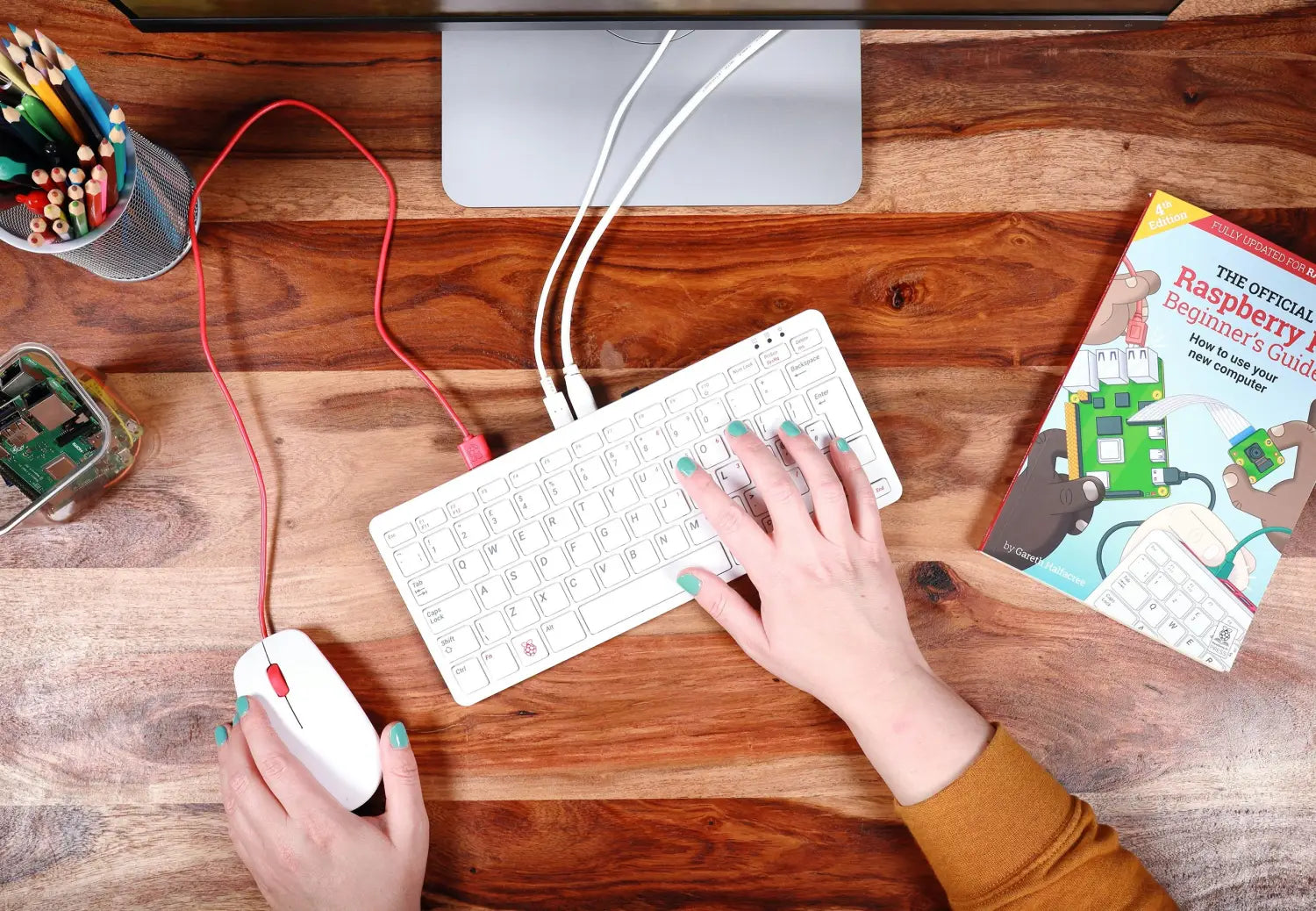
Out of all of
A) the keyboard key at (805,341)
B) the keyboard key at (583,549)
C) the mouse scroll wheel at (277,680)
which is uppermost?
the keyboard key at (805,341)

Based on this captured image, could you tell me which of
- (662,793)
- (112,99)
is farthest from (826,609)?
(112,99)

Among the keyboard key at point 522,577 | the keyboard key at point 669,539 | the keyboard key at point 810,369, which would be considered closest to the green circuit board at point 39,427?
the keyboard key at point 522,577

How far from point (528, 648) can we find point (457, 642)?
0.18 feet

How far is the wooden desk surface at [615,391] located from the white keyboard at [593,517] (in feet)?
0.17

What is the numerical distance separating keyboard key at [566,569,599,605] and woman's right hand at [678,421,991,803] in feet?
0.25

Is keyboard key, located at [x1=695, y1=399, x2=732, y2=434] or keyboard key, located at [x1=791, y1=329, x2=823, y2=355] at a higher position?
keyboard key, located at [x1=791, y1=329, x2=823, y2=355]

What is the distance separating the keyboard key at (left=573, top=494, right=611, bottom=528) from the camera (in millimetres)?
661

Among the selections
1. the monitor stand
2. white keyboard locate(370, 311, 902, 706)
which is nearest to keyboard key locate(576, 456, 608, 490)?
white keyboard locate(370, 311, 902, 706)

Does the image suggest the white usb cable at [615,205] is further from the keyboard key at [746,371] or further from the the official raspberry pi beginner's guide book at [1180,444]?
the the official raspberry pi beginner's guide book at [1180,444]

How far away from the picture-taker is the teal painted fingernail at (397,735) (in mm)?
667

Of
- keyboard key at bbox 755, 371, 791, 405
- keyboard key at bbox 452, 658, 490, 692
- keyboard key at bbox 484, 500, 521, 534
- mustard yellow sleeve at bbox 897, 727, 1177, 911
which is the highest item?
keyboard key at bbox 755, 371, 791, 405

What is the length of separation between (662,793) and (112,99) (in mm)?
742

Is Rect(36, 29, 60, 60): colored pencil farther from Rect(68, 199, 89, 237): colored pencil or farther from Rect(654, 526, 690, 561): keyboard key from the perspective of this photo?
Rect(654, 526, 690, 561): keyboard key

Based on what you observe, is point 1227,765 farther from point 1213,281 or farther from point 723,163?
point 723,163
